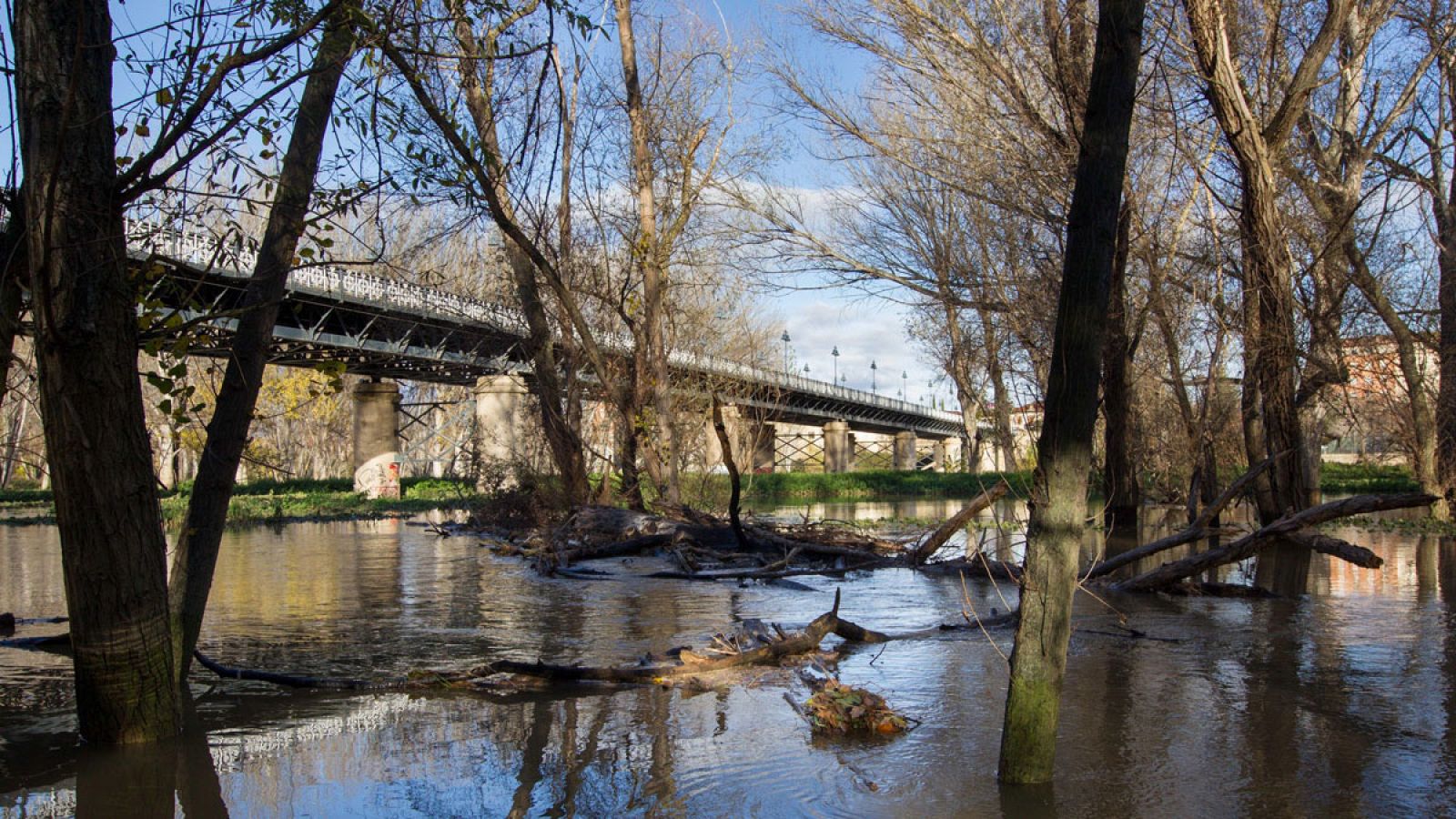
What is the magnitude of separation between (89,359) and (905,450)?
85.5 meters

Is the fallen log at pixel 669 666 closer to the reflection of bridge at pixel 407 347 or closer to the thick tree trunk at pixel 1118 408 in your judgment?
the reflection of bridge at pixel 407 347

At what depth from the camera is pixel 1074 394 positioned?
428 centimetres

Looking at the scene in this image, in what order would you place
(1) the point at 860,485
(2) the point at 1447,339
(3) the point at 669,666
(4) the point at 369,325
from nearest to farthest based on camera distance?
(3) the point at 669,666
(2) the point at 1447,339
(4) the point at 369,325
(1) the point at 860,485

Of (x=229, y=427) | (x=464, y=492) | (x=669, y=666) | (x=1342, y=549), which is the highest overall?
(x=229, y=427)

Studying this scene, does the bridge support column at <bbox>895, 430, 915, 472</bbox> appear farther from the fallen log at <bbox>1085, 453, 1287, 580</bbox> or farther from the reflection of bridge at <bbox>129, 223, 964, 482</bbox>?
the fallen log at <bbox>1085, 453, 1287, 580</bbox>

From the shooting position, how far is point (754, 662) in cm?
711

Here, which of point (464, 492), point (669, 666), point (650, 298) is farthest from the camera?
point (464, 492)

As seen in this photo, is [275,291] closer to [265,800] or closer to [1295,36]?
[265,800]

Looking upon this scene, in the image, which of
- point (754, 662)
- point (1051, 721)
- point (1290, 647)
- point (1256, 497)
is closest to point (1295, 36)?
point (1256, 497)

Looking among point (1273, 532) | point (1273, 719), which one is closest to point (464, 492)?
point (1273, 532)

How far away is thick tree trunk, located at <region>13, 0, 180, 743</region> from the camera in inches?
187

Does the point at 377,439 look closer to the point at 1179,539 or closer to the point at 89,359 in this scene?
the point at 1179,539

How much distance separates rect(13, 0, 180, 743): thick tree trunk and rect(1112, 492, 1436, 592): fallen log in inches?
283

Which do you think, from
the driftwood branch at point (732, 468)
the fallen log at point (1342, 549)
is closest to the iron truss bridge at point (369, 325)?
the driftwood branch at point (732, 468)
